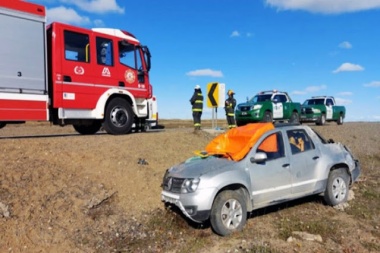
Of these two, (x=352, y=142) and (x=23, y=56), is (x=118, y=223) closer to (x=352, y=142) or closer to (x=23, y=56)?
(x=23, y=56)

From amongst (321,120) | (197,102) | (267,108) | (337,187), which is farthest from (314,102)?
(337,187)

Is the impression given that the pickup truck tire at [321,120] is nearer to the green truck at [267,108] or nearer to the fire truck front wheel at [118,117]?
the green truck at [267,108]

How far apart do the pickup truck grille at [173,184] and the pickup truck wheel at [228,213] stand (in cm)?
67

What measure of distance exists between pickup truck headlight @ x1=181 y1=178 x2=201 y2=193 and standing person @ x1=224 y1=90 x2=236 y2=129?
975cm

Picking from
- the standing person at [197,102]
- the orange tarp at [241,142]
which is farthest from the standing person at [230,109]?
the orange tarp at [241,142]

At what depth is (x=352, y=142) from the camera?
55.6 feet

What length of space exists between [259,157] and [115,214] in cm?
282

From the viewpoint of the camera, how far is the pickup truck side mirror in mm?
6383

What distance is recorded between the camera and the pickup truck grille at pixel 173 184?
20.5ft

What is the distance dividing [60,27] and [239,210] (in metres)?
7.06

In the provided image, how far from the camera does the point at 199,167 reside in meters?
6.43

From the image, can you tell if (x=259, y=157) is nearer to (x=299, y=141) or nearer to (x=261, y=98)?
(x=299, y=141)

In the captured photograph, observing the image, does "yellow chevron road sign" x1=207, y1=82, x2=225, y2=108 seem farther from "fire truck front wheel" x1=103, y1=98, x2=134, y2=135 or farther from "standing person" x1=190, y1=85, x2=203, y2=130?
"fire truck front wheel" x1=103, y1=98, x2=134, y2=135

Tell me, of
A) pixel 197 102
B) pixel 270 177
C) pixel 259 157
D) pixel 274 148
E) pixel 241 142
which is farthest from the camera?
pixel 197 102
